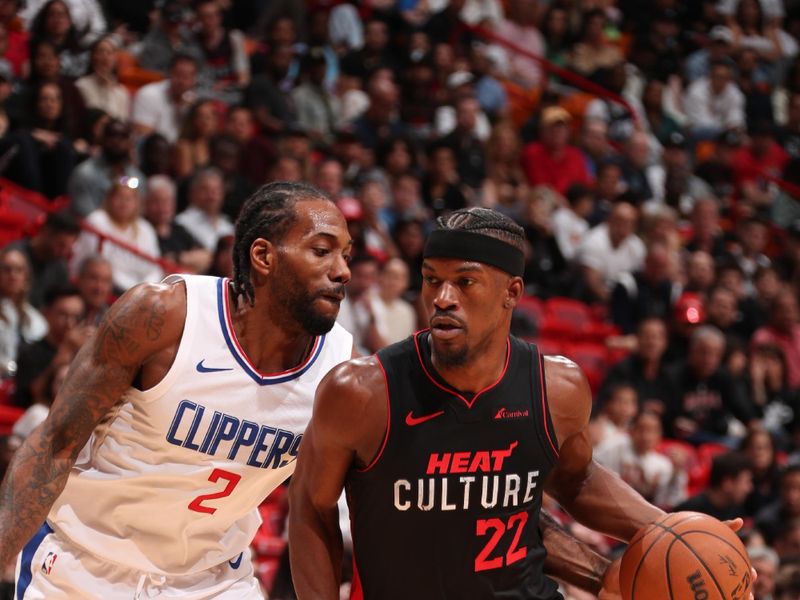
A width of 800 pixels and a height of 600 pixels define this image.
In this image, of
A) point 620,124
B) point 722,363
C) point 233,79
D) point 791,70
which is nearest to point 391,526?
point 722,363

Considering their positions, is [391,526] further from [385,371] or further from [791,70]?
[791,70]

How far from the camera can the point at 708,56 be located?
1523 cm

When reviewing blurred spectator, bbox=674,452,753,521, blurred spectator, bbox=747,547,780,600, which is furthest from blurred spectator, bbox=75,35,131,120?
blurred spectator, bbox=747,547,780,600

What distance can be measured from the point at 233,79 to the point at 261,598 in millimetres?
8132

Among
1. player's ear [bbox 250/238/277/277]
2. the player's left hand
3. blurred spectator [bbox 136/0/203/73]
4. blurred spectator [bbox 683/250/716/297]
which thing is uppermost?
player's ear [bbox 250/238/277/277]

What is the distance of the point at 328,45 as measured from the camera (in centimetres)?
1238

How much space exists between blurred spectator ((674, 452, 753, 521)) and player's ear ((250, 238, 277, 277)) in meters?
4.78

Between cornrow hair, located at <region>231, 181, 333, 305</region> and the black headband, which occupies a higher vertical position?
the black headband

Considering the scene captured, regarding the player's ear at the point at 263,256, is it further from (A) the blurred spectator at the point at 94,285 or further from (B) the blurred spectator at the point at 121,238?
(B) the blurred spectator at the point at 121,238

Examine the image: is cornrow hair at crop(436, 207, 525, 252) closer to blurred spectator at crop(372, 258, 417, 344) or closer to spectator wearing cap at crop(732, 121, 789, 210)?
blurred spectator at crop(372, 258, 417, 344)

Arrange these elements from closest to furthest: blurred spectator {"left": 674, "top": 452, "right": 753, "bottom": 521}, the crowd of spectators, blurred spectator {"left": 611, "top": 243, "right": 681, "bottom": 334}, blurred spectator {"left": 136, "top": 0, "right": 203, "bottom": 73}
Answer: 1. blurred spectator {"left": 674, "top": 452, "right": 753, "bottom": 521}
2. the crowd of spectators
3. blurred spectator {"left": 611, "top": 243, "right": 681, "bottom": 334}
4. blurred spectator {"left": 136, "top": 0, "right": 203, "bottom": 73}

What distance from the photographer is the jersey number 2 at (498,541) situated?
127 inches

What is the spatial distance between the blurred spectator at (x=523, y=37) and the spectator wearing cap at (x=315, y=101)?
3.20 m

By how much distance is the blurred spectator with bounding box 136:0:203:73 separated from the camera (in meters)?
10.8
